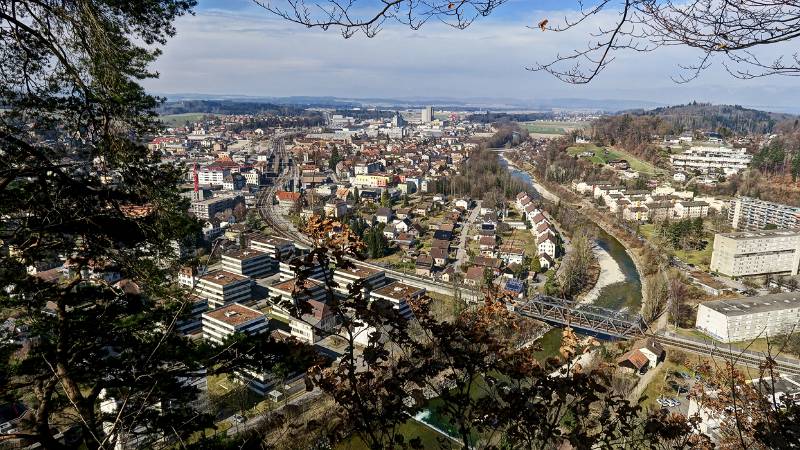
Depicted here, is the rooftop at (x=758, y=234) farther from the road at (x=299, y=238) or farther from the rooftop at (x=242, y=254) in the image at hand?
the rooftop at (x=242, y=254)

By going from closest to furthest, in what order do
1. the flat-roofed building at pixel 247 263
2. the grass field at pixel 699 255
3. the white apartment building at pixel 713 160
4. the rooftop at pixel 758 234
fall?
the flat-roofed building at pixel 247 263, the rooftop at pixel 758 234, the grass field at pixel 699 255, the white apartment building at pixel 713 160

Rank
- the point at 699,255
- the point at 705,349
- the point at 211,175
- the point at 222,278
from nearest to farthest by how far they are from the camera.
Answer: the point at 705,349 → the point at 222,278 → the point at 699,255 → the point at 211,175

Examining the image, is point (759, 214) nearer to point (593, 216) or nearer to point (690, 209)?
point (690, 209)

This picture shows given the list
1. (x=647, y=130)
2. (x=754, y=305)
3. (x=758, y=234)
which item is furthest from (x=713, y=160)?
(x=754, y=305)

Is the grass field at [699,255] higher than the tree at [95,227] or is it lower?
lower

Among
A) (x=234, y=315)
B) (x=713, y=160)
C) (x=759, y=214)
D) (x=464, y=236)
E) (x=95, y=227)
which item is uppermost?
(x=95, y=227)

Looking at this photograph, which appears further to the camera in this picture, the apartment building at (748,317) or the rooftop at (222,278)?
the rooftop at (222,278)

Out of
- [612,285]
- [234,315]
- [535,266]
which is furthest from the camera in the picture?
[535,266]

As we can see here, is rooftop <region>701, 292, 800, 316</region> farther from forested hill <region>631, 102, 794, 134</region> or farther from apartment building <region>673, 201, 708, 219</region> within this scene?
forested hill <region>631, 102, 794, 134</region>

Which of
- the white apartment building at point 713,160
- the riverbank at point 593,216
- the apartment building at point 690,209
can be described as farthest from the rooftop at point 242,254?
the white apartment building at point 713,160
